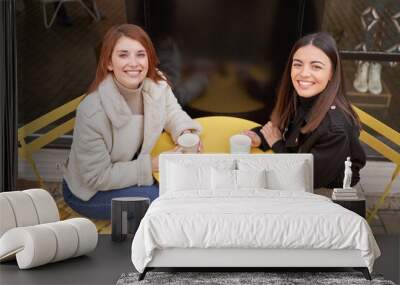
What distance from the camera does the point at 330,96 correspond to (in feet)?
24.5

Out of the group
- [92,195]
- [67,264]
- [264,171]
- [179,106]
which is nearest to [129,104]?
[179,106]

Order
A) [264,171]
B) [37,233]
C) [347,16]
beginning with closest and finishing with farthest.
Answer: [37,233] → [264,171] → [347,16]

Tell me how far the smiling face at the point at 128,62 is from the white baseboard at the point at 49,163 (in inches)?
35.7

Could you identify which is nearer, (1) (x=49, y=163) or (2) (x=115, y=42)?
(2) (x=115, y=42)

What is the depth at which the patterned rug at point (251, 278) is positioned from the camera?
5.46m

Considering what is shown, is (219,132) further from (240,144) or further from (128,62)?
(128,62)

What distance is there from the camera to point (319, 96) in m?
7.50

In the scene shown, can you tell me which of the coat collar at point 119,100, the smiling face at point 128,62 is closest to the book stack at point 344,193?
the coat collar at point 119,100

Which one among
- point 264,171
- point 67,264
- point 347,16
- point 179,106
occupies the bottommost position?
point 67,264

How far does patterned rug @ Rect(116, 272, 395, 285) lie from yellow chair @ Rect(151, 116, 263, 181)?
2.03m

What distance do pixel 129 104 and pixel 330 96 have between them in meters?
1.93

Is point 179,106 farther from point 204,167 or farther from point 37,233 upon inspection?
point 37,233

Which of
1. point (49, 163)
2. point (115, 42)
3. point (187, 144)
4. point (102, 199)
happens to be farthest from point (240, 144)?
point (49, 163)

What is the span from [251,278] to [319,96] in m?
2.51
